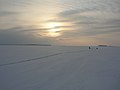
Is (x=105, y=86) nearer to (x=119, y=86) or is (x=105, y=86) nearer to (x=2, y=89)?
(x=119, y=86)

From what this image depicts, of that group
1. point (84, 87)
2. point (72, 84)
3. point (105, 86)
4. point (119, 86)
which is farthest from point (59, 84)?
point (119, 86)

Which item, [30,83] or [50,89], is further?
[30,83]

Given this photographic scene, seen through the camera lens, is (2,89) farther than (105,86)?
No

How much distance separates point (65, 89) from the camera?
36.6ft

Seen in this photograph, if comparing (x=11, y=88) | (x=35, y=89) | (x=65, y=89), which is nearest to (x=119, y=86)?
(x=65, y=89)

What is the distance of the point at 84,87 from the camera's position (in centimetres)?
1170

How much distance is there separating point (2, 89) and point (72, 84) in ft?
13.1

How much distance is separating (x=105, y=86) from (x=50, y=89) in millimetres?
3186

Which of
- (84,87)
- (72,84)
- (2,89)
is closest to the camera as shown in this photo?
(2,89)

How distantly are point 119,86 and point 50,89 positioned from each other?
3839 millimetres

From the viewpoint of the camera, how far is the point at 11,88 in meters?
11.3

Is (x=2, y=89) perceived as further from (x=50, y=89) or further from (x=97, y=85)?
(x=97, y=85)

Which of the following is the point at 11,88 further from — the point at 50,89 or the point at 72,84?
the point at 72,84

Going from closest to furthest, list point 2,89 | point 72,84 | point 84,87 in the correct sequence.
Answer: point 2,89 → point 84,87 → point 72,84
